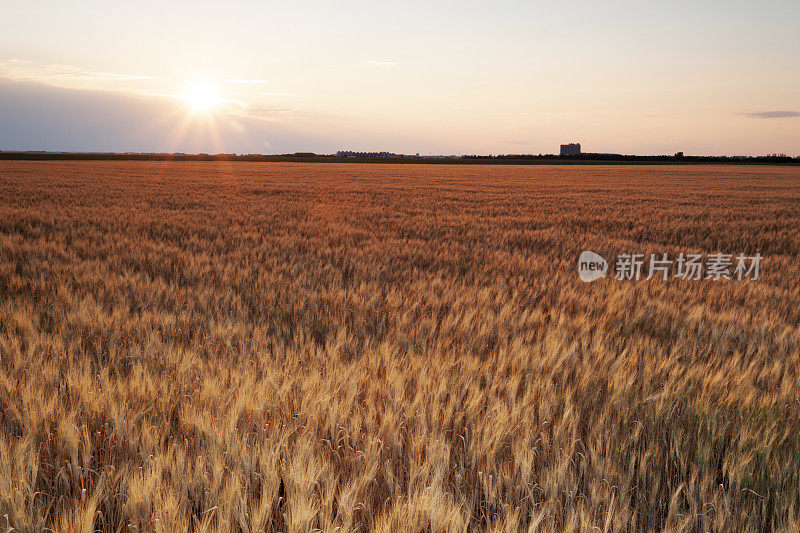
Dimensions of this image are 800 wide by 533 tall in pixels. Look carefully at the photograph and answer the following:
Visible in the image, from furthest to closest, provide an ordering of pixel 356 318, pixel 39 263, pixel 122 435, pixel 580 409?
pixel 39 263 < pixel 356 318 < pixel 580 409 < pixel 122 435

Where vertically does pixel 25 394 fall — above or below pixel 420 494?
above

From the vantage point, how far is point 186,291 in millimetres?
4637

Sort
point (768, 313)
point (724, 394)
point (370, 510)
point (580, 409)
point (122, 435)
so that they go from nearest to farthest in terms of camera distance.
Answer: point (370, 510) < point (122, 435) < point (580, 409) < point (724, 394) < point (768, 313)

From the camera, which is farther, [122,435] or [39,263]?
[39,263]

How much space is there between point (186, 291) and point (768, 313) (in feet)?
19.4

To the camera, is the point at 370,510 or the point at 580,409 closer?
the point at 370,510

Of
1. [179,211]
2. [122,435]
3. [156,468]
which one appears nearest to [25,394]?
[122,435]

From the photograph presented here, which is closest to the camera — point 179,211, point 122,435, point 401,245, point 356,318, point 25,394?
point 122,435

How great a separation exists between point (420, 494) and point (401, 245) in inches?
266

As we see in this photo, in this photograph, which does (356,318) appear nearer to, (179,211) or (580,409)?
(580,409)

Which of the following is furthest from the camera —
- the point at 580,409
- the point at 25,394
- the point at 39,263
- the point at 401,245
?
the point at 401,245

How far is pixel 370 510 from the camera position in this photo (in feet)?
4.95

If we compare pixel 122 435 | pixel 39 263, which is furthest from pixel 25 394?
pixel 39 263

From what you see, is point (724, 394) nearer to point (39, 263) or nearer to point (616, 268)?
point (616, 268)
